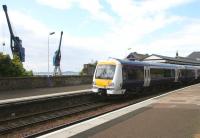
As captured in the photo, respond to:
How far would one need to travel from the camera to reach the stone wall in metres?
30.2

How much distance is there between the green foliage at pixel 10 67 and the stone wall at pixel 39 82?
11.8 feet

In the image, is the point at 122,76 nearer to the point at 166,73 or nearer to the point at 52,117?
the point at 52,117

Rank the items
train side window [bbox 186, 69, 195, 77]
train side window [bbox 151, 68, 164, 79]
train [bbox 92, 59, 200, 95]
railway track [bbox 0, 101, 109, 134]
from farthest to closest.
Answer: train side window [bbox 186, 69, 195, 77]
train side window [bbox 151, 68, 164, 79]
train [bbox 92, 59, 200, 95]
railway track [bbox 0, 101, 109, 134]

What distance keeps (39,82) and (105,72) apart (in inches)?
383

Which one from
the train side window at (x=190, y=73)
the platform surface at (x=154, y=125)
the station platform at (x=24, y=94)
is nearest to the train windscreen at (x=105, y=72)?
the station platform at (x=24, y=94)

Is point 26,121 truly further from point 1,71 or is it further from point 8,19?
point 8,19

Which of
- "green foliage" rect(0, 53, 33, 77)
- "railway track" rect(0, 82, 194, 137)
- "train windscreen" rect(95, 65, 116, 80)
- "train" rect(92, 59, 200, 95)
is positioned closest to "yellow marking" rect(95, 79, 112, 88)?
"train" rect(92, 59, 200, 95)

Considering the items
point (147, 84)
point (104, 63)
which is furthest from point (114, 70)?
point (147, 84)

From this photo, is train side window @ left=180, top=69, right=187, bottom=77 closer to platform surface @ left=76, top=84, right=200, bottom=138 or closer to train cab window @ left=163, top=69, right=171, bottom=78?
train cab window @ left=163, top=69, right=171, bottom=78

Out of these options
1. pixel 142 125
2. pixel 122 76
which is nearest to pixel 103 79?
pixel 122 76

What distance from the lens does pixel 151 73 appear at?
108 ft

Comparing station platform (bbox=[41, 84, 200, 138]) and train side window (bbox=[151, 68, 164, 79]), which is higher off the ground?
train side window (bbox=[151, 68, 164, 79])

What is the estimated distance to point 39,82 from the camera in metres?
34.7

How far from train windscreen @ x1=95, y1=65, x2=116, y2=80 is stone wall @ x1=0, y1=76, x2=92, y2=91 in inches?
282
